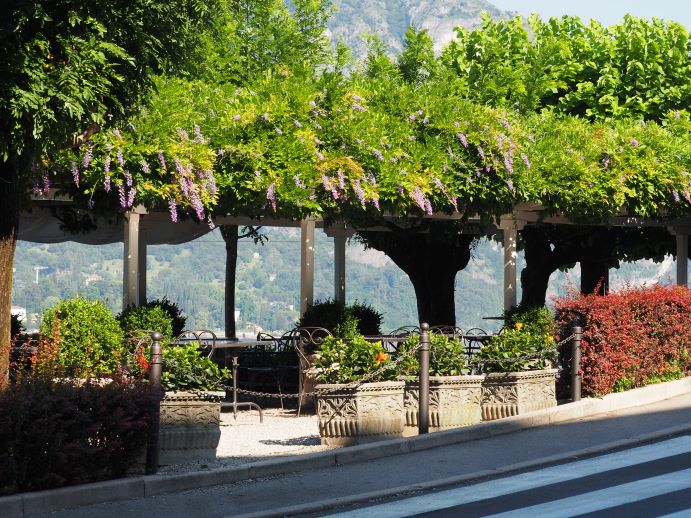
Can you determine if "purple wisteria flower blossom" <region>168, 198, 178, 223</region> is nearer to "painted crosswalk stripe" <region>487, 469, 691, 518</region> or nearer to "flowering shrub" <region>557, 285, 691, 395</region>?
"flowering shrub" <region>557, 285, 691, 395</region>

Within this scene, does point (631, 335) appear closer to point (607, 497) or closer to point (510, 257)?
point (510, 257)

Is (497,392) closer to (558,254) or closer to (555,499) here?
(555,499)

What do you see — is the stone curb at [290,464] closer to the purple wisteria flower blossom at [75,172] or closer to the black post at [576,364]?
the black post at [576,364]

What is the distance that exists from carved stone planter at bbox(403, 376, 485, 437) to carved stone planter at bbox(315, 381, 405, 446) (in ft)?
2.91

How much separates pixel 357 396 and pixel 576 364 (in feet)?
13.3

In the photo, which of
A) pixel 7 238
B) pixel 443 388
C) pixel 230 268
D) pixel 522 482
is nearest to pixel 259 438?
pixel 443 388

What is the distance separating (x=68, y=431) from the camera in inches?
380

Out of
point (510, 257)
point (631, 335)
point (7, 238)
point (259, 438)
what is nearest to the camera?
point (7, 238)

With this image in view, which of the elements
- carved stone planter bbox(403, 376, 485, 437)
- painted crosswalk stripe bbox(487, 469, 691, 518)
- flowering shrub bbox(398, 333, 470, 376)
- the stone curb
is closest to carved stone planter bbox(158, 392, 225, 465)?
the stone curb

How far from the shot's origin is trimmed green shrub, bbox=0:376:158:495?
9250 mm

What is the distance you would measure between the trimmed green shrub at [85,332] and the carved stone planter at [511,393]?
450cm

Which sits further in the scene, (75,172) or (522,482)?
(75,172)

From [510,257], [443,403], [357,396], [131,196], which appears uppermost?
[131,196]

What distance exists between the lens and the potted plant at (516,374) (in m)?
14.5
